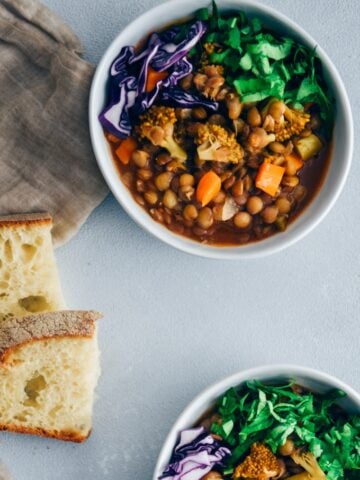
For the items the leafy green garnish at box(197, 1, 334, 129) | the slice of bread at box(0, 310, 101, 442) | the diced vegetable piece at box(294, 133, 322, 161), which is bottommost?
the slice of bread at box(0, 310, 101, 442)

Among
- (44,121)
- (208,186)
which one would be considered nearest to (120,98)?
(44,121)

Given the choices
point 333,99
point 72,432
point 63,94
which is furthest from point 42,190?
point 333,99

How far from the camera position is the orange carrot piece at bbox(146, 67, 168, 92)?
12.1ft

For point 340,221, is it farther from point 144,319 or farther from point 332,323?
point 144,319

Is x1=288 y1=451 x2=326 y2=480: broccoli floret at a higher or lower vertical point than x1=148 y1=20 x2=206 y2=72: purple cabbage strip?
lower

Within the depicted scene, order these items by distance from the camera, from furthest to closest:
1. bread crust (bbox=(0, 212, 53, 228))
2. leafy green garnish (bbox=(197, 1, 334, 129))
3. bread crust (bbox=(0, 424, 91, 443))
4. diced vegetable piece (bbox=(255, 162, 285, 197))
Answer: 1. bread crust (bbox=(0, 424, 91, 443))
2. bread crust (bbox=(0, 212, 53, 228))
3. diced vegetable piece (bbox=(255, 162, 285, 197))
4. leafy green garnish (bbox=(197, 1, 334, 129))

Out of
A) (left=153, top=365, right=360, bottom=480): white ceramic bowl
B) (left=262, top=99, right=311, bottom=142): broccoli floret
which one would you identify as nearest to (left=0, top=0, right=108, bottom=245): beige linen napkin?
(left=262, top=99, right=311, bottom=142): broccoli floret

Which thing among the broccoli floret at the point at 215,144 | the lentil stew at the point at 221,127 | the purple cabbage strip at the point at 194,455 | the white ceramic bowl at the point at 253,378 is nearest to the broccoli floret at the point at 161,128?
the lentil stew at the point at 221,127

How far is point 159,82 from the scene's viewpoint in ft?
12.1

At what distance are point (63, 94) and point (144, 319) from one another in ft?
4.11

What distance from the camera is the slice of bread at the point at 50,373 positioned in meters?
3.74

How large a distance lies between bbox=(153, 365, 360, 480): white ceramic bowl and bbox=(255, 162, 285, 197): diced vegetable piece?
88 cm

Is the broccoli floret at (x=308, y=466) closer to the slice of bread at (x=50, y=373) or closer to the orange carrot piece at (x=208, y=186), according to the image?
the slice of bread at (x=50, y=373)

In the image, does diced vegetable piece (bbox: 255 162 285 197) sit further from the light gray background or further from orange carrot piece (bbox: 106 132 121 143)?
orange carrot piece (bbox: 106 132 121 143)
